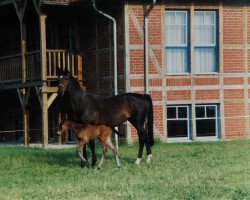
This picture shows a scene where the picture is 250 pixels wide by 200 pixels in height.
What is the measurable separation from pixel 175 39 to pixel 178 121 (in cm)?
283

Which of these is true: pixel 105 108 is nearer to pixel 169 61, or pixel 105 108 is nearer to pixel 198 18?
pixel 169 61

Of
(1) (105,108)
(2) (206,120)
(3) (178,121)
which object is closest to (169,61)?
(3) (178,121)

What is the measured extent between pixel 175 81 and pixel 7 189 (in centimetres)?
1094

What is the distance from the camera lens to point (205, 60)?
20828 mm

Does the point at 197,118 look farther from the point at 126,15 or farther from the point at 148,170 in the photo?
the point at 148,170

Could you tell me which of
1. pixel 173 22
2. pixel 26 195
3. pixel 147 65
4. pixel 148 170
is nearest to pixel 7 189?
pixel 26 195

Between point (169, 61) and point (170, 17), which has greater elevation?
point (170, 17)

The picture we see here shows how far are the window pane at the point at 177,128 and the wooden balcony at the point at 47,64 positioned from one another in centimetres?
407

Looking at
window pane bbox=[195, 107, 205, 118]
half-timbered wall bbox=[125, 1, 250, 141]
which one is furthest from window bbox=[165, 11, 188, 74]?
window pane bbox=[195, 107, 205, 118]

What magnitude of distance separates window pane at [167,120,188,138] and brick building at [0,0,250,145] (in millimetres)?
35

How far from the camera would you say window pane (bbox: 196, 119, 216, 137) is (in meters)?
20.8

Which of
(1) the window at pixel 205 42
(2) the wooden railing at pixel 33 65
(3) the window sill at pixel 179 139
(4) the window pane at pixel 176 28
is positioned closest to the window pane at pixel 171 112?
(3) the window sill at pixel 179 139

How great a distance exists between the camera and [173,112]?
20.6 metres

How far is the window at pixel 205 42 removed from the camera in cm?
2069
